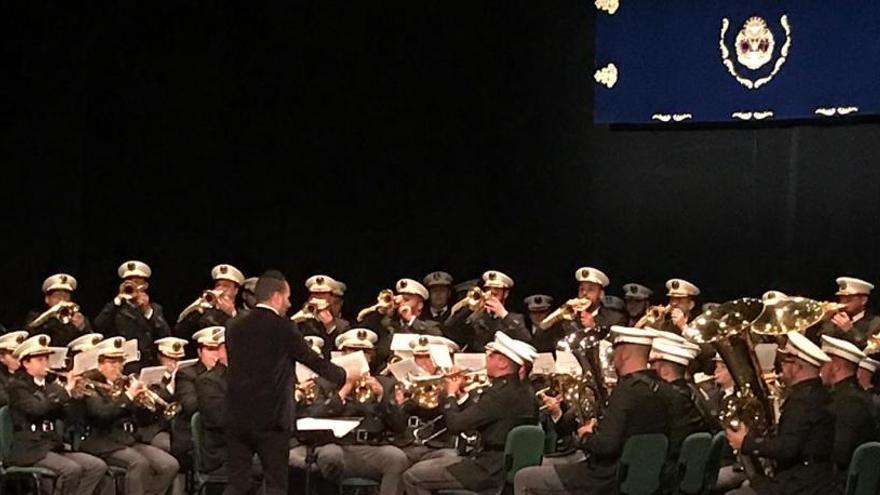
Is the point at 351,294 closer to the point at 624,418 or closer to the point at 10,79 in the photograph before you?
the point at 10,79

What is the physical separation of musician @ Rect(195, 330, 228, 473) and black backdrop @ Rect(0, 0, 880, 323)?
3.93 metres

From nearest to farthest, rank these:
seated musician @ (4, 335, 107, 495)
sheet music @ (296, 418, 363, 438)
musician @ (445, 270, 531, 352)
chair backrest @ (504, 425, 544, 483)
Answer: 1. sheet music @ (296, 418, 363, 438)
2. chair backrest @ (504, 425, 544, 483)
3. seated musician @ (4, 335, 107, 495)
4. musician @ (445, 270, 531, 352)

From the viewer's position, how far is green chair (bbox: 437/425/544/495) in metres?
9.54

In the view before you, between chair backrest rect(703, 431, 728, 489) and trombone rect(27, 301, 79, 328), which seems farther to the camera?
trombone rect(27, 301, 79, 328)

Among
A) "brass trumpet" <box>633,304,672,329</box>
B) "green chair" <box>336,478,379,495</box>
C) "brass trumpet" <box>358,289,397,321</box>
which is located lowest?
"green chair" <box>336,478,379,495</box>

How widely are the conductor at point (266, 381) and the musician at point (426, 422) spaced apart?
167cm

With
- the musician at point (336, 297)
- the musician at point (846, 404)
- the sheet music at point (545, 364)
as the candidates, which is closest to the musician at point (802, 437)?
the musician at point (846, 404)

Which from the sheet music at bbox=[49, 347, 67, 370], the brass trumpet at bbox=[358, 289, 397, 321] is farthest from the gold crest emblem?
the sheet music at bbox=[49, 347, 67, 370]

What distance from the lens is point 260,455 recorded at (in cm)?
921

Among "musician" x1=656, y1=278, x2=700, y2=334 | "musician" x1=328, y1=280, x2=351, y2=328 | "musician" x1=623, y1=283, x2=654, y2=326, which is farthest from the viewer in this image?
"musician" x1=328, y1=280, x2=351, y2=328

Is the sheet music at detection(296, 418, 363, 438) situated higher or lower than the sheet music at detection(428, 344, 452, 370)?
lower

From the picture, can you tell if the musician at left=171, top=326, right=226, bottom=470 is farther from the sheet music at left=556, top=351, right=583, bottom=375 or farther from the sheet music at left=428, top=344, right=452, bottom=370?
the sheet music at left=556, top=351, right=583, bottom=375

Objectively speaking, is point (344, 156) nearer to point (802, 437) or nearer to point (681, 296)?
point (681, 296)


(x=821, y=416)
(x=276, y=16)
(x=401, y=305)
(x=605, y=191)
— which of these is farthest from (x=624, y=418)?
(x=276, y=16)
